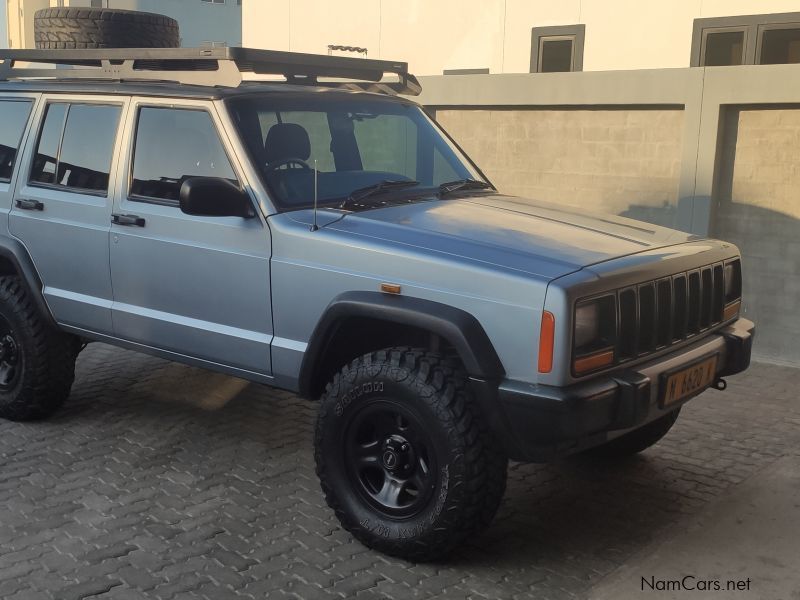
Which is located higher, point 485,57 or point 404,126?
point 485,57

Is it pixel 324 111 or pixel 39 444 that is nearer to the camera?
pixel 324 111

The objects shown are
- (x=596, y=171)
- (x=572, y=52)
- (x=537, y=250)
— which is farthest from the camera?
(x=572, y=52)

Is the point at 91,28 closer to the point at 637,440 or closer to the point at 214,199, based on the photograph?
the point at 214,199

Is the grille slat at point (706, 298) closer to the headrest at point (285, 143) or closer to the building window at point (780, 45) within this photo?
the headrest at point (285, 143)

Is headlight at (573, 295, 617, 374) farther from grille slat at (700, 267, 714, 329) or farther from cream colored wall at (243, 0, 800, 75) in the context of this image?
cream colored wall at (243, 0, 800, 75)

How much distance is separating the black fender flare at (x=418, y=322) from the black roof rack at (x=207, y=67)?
57.2 inches

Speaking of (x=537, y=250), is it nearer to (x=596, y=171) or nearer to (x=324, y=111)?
(x=324, y=111)

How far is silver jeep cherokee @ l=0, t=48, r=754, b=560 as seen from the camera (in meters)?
3.85

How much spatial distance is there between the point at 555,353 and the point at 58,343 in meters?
3.39

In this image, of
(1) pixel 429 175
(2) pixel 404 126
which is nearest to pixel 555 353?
(1) pixel 429 175

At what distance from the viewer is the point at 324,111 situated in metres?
5.15

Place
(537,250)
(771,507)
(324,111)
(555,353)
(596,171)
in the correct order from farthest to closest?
(596,171)
(324,111)
(771,507)
(537,250)
(555,353)

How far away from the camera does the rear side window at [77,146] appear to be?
5.33 metres

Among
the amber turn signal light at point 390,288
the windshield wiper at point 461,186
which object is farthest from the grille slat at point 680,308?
the windshield wiper at point 461,186
